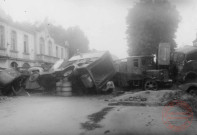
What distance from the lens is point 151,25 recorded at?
1166 inches

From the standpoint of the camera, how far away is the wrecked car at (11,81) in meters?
13.3

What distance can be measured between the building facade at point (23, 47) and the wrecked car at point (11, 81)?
4446 mm

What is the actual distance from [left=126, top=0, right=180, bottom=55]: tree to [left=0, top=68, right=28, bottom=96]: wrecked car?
19145mm

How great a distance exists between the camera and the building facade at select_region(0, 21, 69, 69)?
22.0 m

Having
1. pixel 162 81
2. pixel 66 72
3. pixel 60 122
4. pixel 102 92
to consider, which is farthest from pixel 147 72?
pixel 60 122

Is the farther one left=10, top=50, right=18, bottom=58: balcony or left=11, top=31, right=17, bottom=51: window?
left=11, top=31, right=17, bottom=51: window

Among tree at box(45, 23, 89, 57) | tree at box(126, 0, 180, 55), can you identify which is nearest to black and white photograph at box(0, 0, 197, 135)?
tree at box(126, 0, 180, 55)

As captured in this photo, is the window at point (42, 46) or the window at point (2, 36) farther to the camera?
the window at point (42, 46)

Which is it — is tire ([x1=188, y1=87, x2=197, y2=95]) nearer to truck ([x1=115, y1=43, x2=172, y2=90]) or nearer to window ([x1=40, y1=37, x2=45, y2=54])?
truck ([x1=115, y1=43, x2=172, y2=90])

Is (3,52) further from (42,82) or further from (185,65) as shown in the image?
(185,65)

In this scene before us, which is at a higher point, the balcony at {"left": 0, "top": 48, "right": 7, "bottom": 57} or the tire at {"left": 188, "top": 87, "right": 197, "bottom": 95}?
the balcony at {"left": 0, "top": 48, "right": 7, "bottom": 57}

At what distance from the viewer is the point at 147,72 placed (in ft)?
44.5

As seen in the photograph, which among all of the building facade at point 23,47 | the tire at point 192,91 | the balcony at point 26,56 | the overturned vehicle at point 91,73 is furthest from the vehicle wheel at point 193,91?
the balcony at point 26,56

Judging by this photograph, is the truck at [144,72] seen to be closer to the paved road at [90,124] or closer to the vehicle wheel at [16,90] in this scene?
the vehicle wheel at [16,90]
